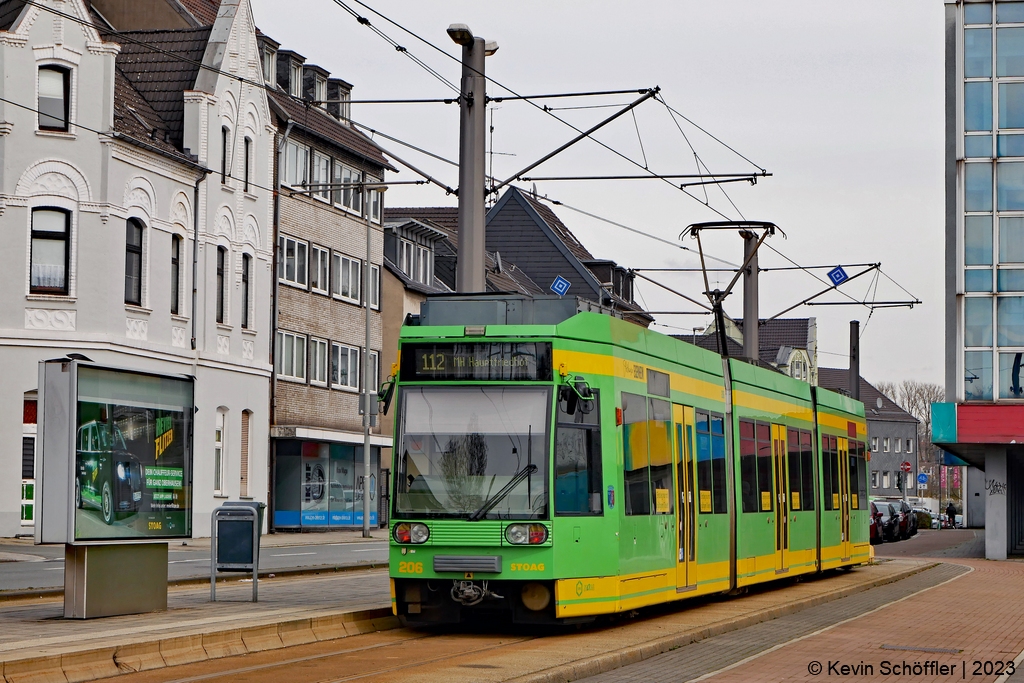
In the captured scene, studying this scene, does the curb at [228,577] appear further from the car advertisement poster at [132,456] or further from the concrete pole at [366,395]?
the concrete pole at [366,395]

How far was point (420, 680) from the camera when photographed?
11062 millimetres

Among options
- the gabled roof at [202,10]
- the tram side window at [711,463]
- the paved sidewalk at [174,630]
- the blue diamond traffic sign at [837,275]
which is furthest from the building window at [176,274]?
the tram side window at [711,463]

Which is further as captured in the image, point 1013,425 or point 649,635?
point 1013,425

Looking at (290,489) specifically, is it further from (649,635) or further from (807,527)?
(649,635)

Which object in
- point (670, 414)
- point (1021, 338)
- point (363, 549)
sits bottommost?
point (363, 549)

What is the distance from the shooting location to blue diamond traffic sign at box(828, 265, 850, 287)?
37.4 m

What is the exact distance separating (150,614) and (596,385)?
15.9ft

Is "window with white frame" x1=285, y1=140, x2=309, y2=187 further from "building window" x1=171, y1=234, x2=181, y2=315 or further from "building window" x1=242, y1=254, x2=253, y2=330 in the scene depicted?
"building window" x1=171, y1=234, x2=181, y2=315

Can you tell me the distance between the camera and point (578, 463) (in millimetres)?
14914

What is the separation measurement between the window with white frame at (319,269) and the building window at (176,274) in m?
8.82

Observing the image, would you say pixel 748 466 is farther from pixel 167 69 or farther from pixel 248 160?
pixel 248 160

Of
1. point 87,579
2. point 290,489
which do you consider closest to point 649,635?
A: point 87,579

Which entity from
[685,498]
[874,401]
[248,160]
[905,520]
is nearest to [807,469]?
[685,498]

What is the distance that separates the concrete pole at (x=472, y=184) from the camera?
18.6 meters
